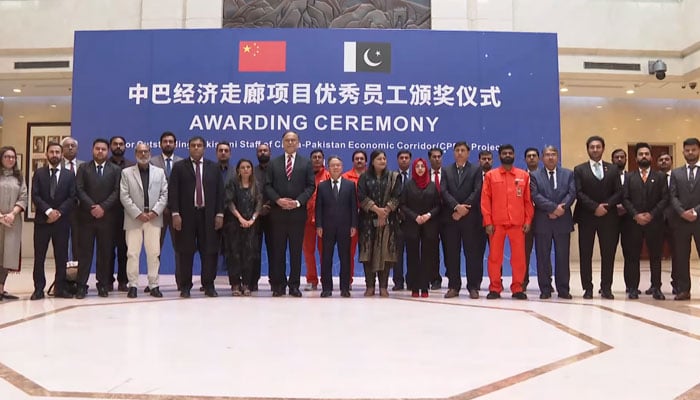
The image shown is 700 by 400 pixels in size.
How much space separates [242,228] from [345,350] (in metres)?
2.48

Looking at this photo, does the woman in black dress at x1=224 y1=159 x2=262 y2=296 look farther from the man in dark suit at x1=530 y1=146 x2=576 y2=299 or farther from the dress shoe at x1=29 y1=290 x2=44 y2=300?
the man in dark suit at x1=530 y1=146 x2=576 y2=299

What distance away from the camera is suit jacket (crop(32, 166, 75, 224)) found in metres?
4.80

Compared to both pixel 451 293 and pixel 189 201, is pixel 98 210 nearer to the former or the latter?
pixel 189 201

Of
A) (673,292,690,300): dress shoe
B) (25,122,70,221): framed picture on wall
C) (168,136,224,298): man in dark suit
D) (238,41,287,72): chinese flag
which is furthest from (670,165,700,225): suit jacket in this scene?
(25,122,70,221): framed picture on wall

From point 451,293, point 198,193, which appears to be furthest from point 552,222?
point 198,193

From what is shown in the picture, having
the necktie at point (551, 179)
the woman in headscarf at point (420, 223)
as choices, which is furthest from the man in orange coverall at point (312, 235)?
the necktie at point (551, 179)

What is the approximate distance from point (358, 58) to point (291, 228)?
2958 mm

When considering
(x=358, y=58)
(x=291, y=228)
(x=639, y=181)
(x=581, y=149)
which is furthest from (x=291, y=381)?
(x=581, y=149)

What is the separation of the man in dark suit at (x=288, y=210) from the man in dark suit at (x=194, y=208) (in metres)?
0.48

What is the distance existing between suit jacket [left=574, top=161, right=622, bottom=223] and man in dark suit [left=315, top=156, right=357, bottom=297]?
2060mm

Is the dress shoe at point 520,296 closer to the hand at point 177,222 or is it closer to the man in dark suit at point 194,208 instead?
the man in dark suit at point 194,208

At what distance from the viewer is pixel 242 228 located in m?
5.12

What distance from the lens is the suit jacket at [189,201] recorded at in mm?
5023

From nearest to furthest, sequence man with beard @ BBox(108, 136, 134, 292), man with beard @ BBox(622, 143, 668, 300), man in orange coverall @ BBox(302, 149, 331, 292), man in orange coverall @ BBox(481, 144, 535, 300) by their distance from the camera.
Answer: man in orange coverall @ BBox(481, 144, 535, 300) → man with beard @ BBox(622, 143, 668, 300) → man with beard @ BBox(108, 136, 134, 292) → man in orange coverall @ BBox(302, 149, 331, 292)
